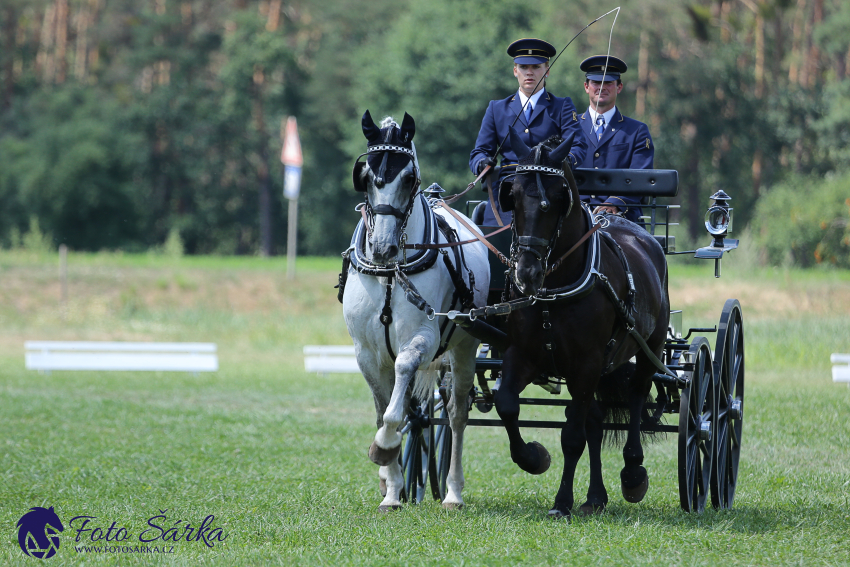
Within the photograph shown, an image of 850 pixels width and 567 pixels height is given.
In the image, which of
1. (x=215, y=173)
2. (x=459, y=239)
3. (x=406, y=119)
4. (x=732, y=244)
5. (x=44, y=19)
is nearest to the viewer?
(x=406, y=119)

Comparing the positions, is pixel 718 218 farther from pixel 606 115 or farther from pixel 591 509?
pixel 591 509

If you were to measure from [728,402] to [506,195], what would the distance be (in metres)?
2.93

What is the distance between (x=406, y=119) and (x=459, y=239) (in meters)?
1.23

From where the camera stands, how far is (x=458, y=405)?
695cm

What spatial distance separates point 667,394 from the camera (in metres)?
7.58

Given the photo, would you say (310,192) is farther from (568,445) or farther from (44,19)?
(568,445)

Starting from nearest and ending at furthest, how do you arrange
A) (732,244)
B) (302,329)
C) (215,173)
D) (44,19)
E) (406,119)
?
(406,119) → (732,244) → (302,329) → (215,173) → (44,19)

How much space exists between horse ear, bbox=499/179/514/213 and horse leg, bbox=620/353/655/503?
5.64 ft

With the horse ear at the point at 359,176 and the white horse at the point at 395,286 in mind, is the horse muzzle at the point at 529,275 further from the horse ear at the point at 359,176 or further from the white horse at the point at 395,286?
the horse ear at the point at 359,176

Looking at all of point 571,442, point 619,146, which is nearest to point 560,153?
point 571,442

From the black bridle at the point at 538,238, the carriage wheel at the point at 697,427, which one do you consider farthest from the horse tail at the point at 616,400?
the black bridle at the point at 538,238

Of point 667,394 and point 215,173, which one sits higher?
point 215,173

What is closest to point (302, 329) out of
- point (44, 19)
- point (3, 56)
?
point (3, 56)

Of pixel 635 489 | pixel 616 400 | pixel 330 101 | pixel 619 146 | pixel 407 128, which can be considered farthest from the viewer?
pixel 330 101
